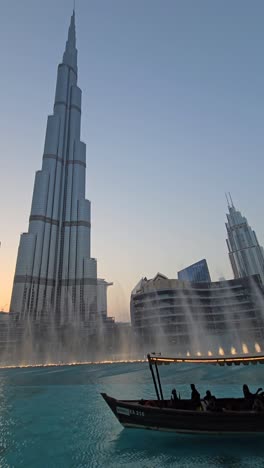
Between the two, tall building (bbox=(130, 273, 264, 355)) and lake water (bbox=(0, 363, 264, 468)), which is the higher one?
tall building (bbox=(130, 273, 264, 355))

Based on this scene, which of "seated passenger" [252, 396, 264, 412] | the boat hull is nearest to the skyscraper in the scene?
the boat hull

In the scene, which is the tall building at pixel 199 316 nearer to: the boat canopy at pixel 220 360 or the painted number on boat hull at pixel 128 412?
the boat canopy at pixel 220 360

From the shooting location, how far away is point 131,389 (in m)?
29.3

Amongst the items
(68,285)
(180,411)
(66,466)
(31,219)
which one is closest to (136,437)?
(180,411)

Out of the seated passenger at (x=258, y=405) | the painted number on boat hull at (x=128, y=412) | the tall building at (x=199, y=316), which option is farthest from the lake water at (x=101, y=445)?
the tall building at (x=199, y=316)

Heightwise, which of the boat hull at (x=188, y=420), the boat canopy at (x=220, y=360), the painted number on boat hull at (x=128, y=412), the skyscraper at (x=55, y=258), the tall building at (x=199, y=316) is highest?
the skyscraper at (x=55, y=258)

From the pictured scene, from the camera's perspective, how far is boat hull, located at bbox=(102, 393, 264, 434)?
42.7 ft

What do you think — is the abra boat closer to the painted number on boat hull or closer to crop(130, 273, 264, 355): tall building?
the painted number on boat hull

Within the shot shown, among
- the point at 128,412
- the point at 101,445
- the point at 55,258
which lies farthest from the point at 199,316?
the point at 55,258

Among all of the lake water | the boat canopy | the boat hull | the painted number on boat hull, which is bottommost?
the lake water

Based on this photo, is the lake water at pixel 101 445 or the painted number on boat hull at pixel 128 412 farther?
the painted number on boat hull at pixel 128 412

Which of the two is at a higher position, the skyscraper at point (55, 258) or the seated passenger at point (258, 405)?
the skyscraper at point (55, 258)

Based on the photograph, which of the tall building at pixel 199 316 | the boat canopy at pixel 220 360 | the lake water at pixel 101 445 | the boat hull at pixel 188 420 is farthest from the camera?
the tall building at pixel 199 316

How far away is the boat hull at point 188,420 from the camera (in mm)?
13016
